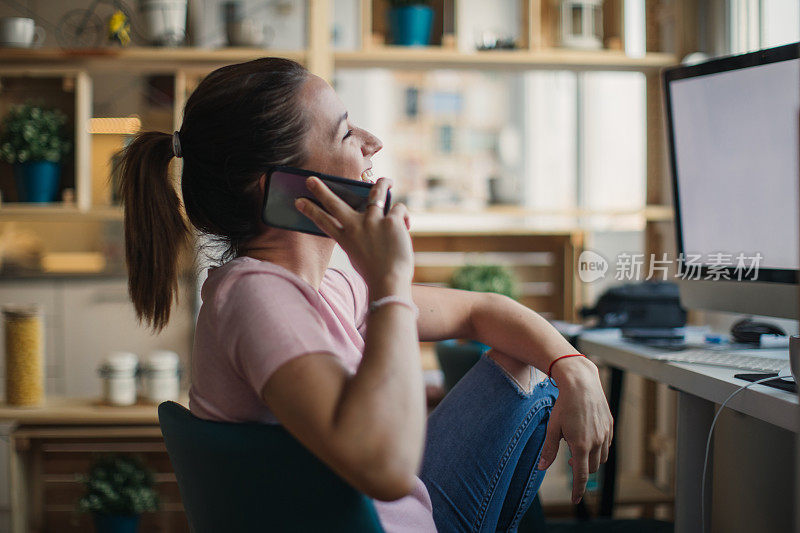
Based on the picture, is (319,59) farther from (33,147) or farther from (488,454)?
(488,454)

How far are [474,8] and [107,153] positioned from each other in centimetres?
354

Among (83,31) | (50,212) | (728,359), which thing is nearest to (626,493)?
(728,359)

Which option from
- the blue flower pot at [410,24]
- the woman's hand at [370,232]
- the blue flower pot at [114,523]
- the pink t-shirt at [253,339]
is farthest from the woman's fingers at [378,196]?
the blue flower pot at [114,523]

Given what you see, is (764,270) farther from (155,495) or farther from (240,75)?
(155,495)

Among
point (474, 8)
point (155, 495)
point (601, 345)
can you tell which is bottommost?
point (155, 495)

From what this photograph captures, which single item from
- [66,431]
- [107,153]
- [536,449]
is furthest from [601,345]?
[107,153]

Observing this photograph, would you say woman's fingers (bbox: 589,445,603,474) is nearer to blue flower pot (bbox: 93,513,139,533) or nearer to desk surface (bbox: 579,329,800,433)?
desk surface (bbox: 579,329,800,433)

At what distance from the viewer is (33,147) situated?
6.93 ft

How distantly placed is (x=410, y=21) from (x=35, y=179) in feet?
3.89

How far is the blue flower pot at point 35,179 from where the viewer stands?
6.99ft

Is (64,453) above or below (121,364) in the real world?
below

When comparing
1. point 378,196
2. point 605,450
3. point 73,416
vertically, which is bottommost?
point 73,416

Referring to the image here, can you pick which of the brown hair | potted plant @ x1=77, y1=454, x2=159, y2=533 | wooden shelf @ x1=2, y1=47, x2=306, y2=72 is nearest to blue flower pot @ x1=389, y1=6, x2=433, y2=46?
wooden shelf @ x1=2, y1=47, x2=306, y2=72

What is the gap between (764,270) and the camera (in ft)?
4.18
